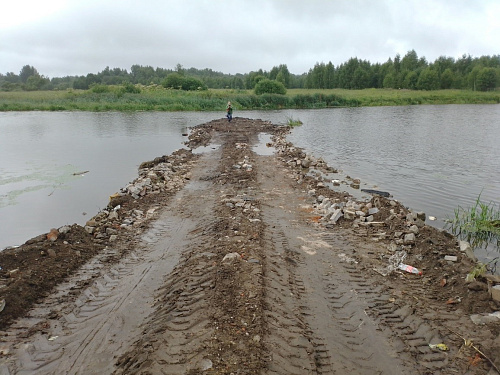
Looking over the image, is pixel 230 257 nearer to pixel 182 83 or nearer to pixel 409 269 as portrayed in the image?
pixel 409 269

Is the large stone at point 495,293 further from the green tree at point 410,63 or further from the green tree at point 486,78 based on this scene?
the green tree at point 410,63

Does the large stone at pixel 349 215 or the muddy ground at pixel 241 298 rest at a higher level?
the large stone at pixel 349 215

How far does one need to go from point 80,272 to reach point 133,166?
11.1m

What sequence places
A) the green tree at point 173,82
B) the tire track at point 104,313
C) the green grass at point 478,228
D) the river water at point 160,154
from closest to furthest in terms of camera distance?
the tire track at point 104,313, the green grass at point 478,228, the river water at point 160,154, the green tree at point 173,82

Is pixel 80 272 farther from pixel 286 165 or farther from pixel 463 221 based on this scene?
pixel 286 165

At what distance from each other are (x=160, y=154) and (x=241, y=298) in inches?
646

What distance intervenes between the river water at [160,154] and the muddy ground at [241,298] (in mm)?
2541

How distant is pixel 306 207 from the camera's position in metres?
10.0

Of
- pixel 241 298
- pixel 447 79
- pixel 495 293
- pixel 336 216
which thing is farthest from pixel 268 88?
pixel 241 298

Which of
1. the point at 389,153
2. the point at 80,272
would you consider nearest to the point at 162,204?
the point at 80,272

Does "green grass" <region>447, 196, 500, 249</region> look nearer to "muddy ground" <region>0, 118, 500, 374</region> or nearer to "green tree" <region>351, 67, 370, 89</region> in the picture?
"muddy ground" <region>0, 118, 500, 374</region>

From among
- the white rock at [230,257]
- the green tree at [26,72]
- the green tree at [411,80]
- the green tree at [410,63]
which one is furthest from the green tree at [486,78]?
the green tree at [26,72]

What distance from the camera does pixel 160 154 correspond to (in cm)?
2009

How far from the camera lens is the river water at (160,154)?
10.7m
